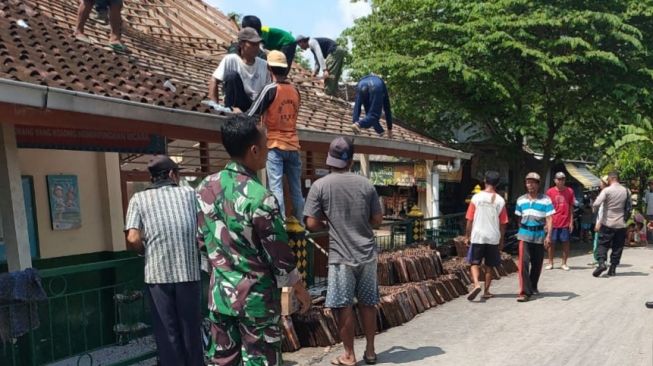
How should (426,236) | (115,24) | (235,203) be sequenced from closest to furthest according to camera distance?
(235,203), (115,24), (426,236)

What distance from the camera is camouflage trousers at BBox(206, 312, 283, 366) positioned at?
2.88 meters

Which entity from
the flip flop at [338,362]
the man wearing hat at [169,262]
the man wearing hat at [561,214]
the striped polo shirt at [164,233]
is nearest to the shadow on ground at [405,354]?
the flip flop at [338,362]

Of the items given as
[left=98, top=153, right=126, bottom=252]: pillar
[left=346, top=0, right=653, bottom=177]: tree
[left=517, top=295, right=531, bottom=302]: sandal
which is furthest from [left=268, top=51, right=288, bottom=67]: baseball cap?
[left=346, top=0, right=653, bottom=177]: tree

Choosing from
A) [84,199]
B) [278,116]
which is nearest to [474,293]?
[278,116]

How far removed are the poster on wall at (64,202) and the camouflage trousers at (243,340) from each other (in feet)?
12.9

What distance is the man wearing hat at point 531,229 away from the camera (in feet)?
23.6

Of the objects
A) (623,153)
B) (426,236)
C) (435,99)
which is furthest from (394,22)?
(623,153)

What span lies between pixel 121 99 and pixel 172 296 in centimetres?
180

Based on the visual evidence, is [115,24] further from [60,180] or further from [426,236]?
[426,236]

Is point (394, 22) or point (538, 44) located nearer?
point (538, 44)

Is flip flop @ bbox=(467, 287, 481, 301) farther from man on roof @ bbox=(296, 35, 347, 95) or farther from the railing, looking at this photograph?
man on roof @ bbox=(296, 35, 347, 95)

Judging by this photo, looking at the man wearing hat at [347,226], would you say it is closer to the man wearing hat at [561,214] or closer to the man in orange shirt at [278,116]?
the man in orange shirt at [278,116]

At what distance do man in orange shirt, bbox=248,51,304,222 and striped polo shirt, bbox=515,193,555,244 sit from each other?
3581 mm

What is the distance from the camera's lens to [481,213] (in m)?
7.14
